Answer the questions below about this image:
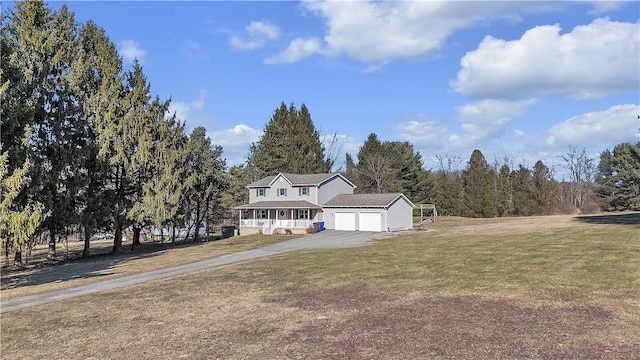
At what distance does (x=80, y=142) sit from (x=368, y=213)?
1010 inches

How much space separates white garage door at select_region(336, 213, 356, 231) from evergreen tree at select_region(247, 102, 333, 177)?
2317 cm

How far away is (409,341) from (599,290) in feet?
22.6

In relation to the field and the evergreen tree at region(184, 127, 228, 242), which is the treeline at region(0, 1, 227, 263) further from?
the field

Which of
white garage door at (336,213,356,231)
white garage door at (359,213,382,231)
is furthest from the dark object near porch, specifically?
white garage door at (359,213,382,231)

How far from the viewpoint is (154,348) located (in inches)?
326

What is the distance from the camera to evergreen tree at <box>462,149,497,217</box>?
67562mm

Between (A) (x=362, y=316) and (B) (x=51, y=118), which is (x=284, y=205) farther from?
(A) (x=362, y=316)

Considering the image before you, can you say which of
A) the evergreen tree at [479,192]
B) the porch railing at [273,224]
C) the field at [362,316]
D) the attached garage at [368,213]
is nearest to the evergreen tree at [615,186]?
the evergreen tree at [479,192]

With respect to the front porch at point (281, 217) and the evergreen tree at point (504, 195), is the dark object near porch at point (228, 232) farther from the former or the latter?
the evergreen tree at point (504, 195)

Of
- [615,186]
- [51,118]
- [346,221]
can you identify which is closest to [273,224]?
[346,221]

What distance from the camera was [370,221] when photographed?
4256 centimetres

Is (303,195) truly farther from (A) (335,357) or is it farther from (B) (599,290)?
(A) (335,357)

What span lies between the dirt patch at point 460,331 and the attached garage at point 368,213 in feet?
101

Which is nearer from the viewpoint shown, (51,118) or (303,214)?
(51,118)
